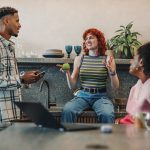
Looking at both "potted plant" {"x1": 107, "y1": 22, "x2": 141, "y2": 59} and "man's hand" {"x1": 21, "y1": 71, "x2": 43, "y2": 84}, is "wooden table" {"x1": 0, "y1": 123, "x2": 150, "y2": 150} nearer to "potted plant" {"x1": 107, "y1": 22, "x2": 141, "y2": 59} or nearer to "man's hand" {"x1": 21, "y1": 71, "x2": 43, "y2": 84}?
"man's hand" {"x1": 21, "y1": 71, "x2": 43, "y2": 84}

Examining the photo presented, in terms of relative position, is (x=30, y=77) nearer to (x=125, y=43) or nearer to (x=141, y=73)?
(x=141, y=73)

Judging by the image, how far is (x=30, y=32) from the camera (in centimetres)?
456

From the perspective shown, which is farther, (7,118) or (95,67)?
(95,67)

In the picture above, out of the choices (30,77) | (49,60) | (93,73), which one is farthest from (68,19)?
(30,77)

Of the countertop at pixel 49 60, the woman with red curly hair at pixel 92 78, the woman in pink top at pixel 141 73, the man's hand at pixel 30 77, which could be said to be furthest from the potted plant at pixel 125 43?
the woman in pink top at pixel 141 73

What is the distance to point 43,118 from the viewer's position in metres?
1.72

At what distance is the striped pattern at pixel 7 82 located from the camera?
2.90 metres

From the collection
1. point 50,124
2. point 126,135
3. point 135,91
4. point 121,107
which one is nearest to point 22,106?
point 50,124

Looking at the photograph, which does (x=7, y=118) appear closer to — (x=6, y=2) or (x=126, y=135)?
(x=126, y=135)

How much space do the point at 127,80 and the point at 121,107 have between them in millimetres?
486

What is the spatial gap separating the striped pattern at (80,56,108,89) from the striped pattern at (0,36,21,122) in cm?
110

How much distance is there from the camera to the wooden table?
4.29 ft

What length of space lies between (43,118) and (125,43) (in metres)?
2.68

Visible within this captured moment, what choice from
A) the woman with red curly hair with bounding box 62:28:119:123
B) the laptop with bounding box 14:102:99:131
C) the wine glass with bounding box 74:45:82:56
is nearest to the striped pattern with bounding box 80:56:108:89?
the woman with red curly hair with bounding box 62:28:119:123
